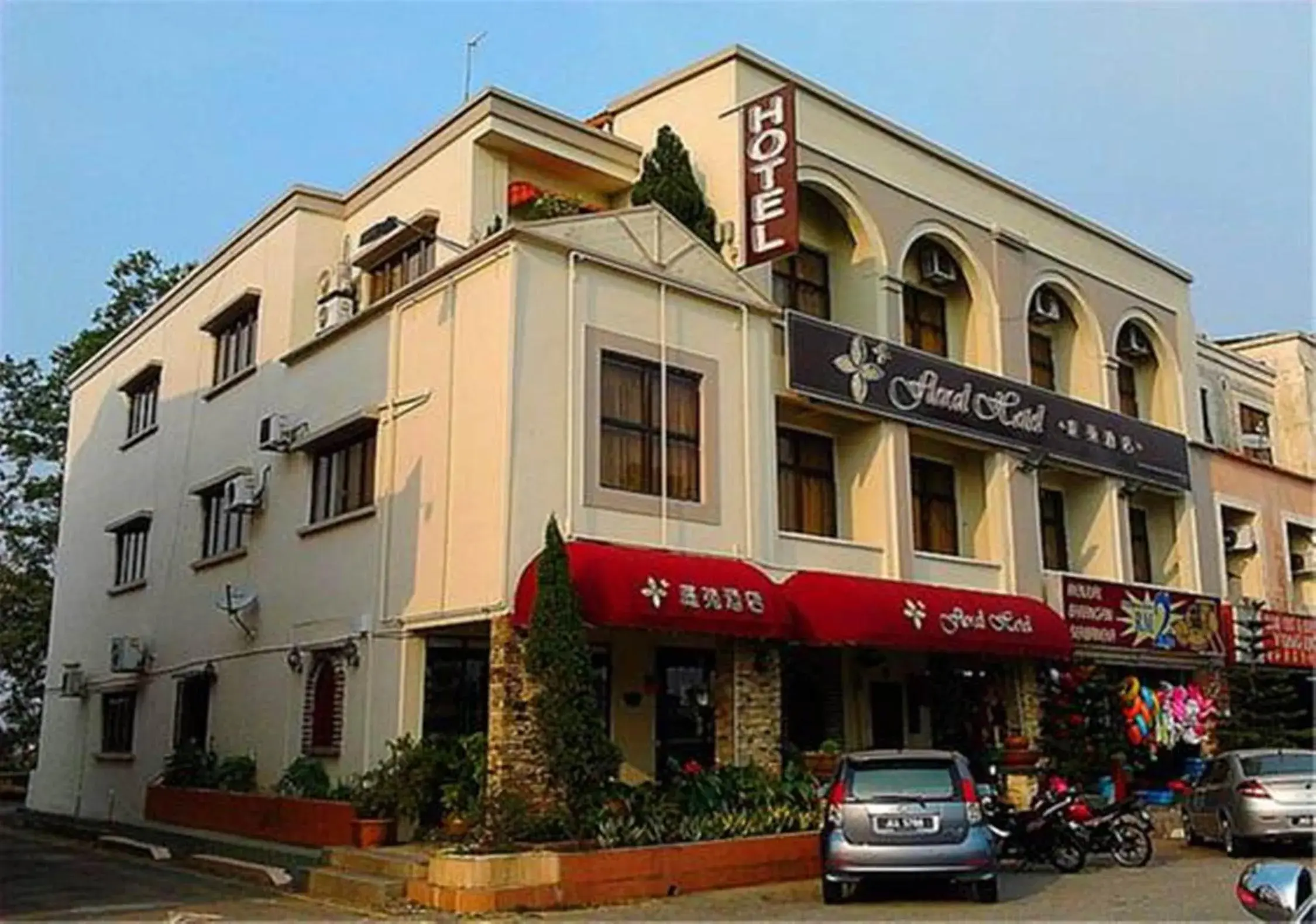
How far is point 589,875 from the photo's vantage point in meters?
13.0

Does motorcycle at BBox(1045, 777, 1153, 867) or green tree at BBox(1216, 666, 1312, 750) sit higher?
green tree at BBox(1216, 666, 1312, 750)

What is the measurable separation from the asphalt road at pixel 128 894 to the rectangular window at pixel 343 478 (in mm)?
5118

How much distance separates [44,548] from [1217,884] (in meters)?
35.2

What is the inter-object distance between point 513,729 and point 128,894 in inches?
181

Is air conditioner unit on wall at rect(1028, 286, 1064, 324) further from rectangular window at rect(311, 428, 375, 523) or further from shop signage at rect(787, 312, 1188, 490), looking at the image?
rectangular window at rect(311, 428, 375, 523)

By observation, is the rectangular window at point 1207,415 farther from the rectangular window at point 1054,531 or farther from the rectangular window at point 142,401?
the rectangular window at point 142,401

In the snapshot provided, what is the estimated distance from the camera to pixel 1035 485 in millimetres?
22891

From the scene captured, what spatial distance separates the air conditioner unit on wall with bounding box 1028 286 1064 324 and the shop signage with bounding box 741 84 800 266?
8000 millimetres

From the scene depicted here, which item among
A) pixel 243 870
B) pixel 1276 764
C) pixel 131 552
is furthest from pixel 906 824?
pixel 131 552

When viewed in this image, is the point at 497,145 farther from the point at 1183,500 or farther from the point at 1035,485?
the point at 1183,500

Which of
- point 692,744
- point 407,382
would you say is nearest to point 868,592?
point 692,744

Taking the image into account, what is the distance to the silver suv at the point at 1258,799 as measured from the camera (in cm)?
1633

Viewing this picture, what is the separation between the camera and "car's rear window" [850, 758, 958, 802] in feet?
41.6

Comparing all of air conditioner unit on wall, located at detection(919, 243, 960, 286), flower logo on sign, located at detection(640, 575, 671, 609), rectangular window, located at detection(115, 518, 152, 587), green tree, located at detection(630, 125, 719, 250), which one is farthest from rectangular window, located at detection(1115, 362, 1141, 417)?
rectangular window, located at detection(115, 518, 152, 587)
